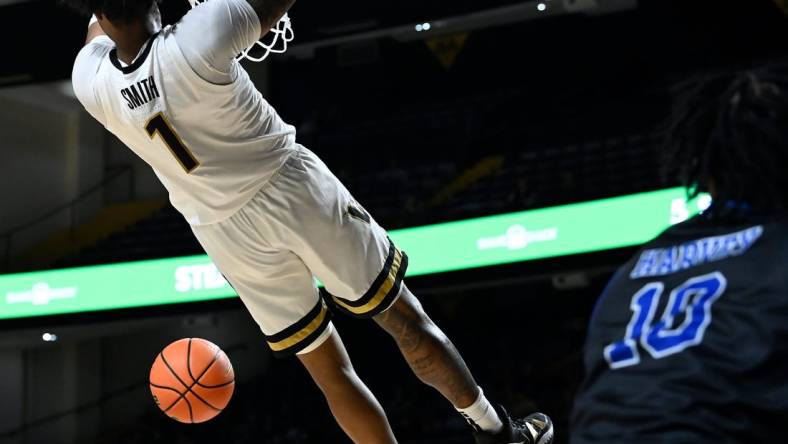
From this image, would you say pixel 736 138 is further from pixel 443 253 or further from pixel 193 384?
pixel 443 253

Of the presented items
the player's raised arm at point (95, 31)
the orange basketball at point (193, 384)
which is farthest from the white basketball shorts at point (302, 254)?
the orange basketball at point (193, 384)

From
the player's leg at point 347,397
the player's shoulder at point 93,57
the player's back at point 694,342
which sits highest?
the player's back at point 694,342

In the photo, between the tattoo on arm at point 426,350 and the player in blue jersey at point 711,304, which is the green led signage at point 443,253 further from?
the player in blue jersey at point 711,304

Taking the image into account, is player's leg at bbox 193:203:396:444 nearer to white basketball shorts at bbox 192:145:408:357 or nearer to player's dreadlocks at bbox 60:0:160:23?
white basketball shorts at bbox 192:145:408:357

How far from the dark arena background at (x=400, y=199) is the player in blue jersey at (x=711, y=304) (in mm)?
7113

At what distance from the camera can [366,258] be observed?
3.91m

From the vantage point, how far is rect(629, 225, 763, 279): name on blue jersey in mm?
1746

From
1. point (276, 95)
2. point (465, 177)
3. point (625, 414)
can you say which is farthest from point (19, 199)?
point (625, 414)

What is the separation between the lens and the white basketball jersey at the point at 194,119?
3713 mm

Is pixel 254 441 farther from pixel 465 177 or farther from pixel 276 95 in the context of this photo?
pixel 276 95

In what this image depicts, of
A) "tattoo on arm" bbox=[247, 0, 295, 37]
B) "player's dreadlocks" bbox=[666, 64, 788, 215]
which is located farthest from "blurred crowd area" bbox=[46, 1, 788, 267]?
"player's dreadlocks" bbox=[666, 64, 788, 215]

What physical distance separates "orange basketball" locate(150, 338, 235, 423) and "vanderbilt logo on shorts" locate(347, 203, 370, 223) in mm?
1372

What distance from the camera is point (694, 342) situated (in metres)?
1.71

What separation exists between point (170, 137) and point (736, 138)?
241cm
